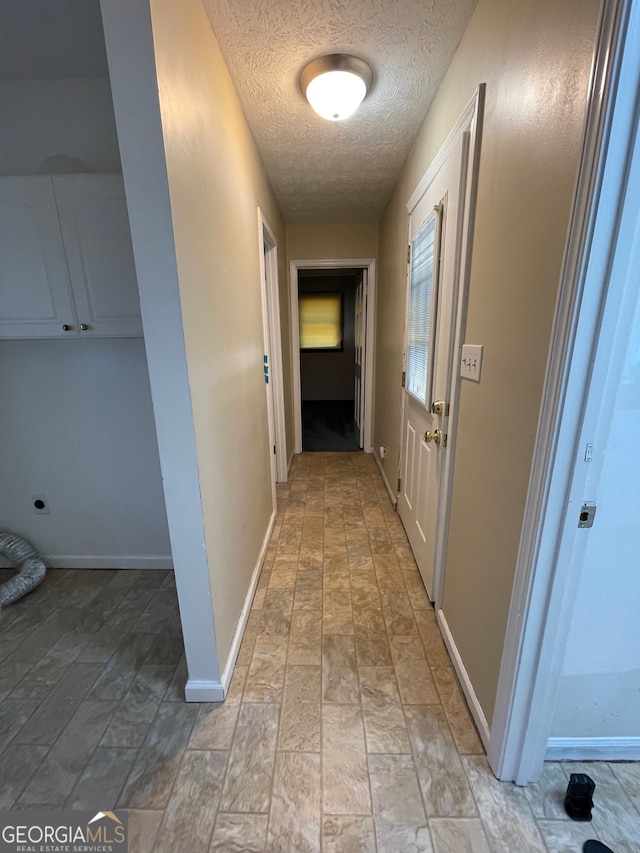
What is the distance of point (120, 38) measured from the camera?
82cm

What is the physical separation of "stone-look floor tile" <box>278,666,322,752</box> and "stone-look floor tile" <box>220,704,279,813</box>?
0.12 feet

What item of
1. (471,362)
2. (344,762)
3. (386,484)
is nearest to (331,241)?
(386,484)

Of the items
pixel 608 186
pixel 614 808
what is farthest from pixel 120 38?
pixel 614 808

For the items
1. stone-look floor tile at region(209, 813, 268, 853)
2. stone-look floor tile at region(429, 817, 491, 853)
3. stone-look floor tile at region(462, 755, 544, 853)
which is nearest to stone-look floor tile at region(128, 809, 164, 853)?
stone-look floor tile at region(209, 813, 268, 853)

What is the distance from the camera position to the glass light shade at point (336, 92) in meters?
1.41

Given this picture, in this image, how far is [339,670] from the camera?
4.57 feet

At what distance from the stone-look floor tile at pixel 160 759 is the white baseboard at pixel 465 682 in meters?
0.98

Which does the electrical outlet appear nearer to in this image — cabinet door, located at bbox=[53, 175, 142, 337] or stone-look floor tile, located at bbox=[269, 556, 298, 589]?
cabinet door, located at bbox=[53, 175, 142, 337]

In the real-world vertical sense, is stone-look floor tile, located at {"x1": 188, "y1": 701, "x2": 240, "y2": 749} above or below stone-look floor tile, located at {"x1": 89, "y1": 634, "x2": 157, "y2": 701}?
above

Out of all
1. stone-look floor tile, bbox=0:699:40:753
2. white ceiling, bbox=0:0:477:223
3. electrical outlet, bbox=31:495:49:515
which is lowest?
stone-look floor tile, bbox=0:699:40:753

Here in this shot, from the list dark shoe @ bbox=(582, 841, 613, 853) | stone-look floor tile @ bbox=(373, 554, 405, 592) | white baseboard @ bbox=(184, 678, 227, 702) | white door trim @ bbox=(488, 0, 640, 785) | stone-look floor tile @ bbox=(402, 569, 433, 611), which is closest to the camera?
white door trim @ bbox=(488, 0, 640, 785)

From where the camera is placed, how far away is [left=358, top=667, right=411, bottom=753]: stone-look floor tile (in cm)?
113

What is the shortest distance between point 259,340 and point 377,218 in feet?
6.97

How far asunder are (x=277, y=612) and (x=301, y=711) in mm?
499
